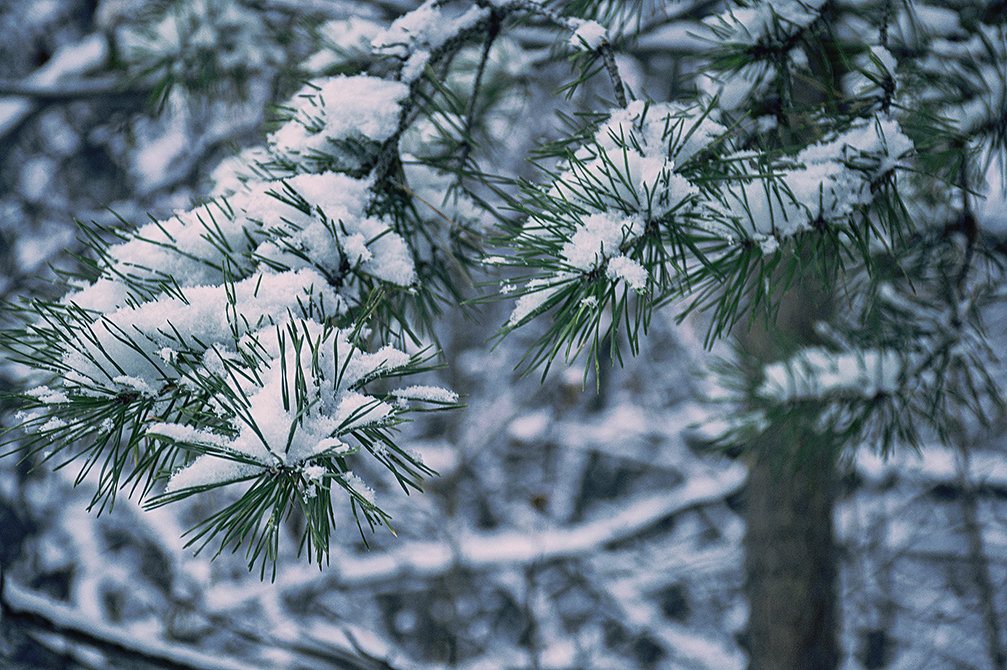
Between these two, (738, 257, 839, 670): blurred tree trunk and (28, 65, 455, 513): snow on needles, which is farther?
(738, 257, 839, 670): blurred tree trunk

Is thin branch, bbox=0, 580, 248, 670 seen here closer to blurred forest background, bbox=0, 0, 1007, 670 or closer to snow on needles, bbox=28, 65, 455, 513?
snow on needles, bbox=28, 65, 455, 513

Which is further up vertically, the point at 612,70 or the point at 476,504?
the point at 612,70

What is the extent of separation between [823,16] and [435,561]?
8.65 ft

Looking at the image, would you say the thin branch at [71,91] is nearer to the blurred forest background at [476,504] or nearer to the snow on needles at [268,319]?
the blurred forest background at [476,504]

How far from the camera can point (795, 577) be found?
1.61 m

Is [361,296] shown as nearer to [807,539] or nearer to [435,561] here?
[807,539]

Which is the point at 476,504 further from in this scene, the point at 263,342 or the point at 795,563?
the point at 263,342

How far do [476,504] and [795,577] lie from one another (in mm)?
2529

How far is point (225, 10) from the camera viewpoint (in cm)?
152

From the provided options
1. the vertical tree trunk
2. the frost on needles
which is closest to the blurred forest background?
the vertical tree trunk

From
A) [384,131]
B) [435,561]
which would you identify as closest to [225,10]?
[384,131]

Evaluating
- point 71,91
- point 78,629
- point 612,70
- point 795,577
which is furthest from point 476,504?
point 612,70

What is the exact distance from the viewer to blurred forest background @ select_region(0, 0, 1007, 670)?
74.2 inches

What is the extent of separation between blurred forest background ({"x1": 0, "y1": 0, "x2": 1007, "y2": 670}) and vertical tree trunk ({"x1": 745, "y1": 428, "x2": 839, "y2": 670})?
0.69ft
